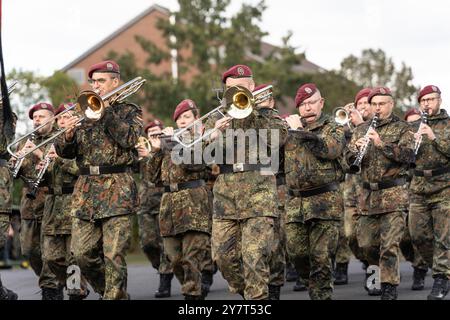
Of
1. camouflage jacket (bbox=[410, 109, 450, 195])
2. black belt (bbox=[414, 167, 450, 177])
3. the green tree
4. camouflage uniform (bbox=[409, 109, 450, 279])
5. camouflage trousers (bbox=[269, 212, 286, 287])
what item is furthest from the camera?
the green tree

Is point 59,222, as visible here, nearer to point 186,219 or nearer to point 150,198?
point 186,219

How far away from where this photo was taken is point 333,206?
39.1ft

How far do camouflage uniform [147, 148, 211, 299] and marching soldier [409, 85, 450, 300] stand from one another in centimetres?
280

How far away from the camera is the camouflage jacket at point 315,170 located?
1168 cm

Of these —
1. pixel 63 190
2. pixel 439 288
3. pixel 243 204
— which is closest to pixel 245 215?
pixel 243 204

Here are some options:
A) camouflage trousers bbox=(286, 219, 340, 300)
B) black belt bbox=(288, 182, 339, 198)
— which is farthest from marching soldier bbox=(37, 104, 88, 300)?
black belt bbox=(288, 182, 339, 198)

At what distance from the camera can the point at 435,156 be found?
44.3ft

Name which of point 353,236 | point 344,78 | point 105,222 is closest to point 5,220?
point 105,222

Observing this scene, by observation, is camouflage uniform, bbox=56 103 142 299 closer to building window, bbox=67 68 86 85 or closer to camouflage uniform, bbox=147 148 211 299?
camouflage uniform, bbox=147 148 211 299

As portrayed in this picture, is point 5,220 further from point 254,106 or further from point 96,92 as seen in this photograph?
point 254,106

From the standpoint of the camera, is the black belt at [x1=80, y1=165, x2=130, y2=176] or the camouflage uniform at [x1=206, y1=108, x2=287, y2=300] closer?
the camouflage uniform at [x1=206, y1=108, x2=287, y2=300]

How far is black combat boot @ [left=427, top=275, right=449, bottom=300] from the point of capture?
12.7 m

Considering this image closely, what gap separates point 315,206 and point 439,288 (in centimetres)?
217
